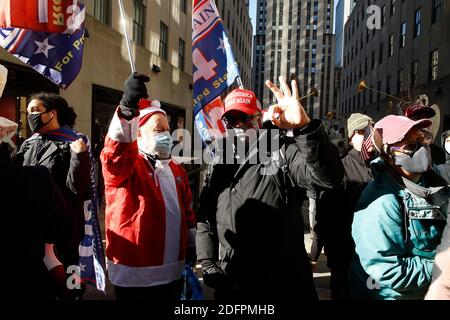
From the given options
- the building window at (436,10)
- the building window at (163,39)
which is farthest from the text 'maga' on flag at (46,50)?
the building window at (436,10)

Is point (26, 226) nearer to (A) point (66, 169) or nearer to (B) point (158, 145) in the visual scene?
(B) point (158, 145)

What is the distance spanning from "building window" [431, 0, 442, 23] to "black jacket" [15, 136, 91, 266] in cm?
2482

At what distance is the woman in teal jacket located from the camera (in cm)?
181

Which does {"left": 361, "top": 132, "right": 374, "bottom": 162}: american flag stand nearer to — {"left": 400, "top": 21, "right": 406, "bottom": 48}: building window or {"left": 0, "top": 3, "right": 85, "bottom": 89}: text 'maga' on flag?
{"left": 0, "top": 3, "right": 85, "bottom": 89}: text 'maga' on flag

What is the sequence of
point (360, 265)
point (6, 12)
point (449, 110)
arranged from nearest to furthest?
1. point (360, 265)
2. point (6, 12)
3. point (449, 110)

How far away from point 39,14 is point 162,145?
2.56 meters

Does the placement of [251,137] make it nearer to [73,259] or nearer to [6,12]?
[73,259]

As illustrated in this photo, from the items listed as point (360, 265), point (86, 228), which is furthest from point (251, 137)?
point (86, 228)

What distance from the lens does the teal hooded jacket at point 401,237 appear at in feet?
5.92

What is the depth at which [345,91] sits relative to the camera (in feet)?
164

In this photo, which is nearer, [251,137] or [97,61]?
[251,137]

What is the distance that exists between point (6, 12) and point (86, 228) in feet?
8.30

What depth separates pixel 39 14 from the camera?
380 cm
